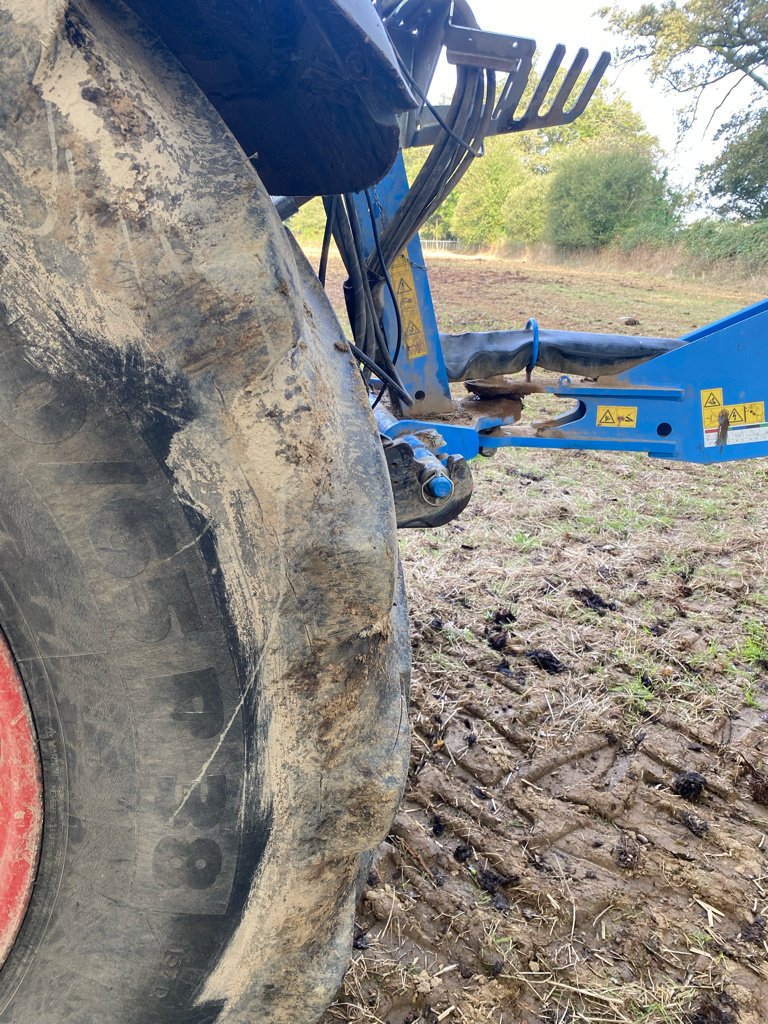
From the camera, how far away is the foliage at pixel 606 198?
80.9 feet

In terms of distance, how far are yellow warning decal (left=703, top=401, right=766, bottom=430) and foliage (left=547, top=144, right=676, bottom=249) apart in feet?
77.7

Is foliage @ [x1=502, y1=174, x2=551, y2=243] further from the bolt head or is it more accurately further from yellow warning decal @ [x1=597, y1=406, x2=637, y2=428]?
the bolt head

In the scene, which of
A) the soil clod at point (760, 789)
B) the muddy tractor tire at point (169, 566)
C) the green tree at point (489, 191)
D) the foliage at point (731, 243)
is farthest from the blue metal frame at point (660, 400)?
the green tree at point (489, 191)

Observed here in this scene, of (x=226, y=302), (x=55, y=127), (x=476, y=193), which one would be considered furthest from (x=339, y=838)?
(x=476, y=193)

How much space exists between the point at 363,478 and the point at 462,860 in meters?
1.24

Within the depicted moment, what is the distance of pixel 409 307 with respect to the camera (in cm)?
248

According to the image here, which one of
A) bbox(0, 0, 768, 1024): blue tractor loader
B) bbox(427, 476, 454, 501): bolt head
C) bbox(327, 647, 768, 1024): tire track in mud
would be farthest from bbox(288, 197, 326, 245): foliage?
bbox(0, 0, 768, 1024): blue tractor loader

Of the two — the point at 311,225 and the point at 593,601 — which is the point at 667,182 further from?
the point at 593,601

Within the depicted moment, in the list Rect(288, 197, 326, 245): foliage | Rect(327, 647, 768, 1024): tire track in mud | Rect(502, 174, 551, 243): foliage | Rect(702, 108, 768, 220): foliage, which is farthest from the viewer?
Rect(502, 174, 551, 243): foliage

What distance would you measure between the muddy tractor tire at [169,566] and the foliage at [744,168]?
24.7m

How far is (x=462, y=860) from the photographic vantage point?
1.84m

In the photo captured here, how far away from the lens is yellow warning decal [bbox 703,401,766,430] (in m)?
2.51

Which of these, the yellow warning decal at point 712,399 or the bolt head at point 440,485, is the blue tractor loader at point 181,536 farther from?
the yellow warning decal at point 712,399

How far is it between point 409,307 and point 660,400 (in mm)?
847
